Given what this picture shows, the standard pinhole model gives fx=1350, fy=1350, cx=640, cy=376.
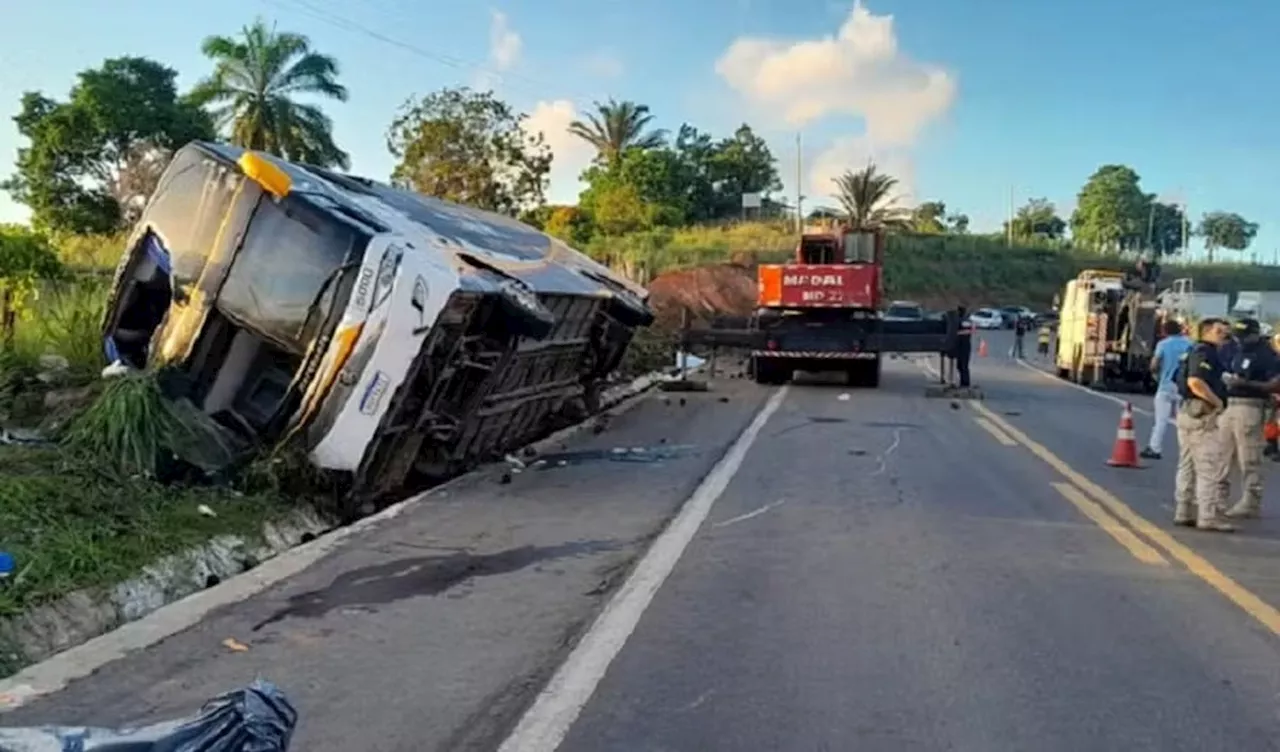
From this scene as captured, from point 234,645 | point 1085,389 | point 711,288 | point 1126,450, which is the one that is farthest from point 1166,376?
point 711,288

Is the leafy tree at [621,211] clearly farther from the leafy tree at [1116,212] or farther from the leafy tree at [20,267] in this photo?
the leafy tree at [1116,212]

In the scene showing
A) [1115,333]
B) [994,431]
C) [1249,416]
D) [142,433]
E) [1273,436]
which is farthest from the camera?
[1115,333]

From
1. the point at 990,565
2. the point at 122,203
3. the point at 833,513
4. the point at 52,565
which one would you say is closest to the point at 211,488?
the point at 52,565

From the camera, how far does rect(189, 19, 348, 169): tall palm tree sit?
45156 mm

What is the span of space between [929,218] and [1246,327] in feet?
305

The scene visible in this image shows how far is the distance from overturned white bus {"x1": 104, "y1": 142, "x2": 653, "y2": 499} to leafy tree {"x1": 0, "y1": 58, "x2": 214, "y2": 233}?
33.9m

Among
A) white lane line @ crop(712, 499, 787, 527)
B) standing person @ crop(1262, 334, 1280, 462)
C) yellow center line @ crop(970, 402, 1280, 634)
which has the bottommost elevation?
white lane line @ crop(712, 499, 787, 527)

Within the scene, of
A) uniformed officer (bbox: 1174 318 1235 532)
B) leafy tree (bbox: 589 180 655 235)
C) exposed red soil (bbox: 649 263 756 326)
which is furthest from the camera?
leafy tree (bbox: 589 180 655 235)

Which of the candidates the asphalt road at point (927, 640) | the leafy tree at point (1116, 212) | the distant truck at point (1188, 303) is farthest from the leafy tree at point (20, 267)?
the leafy tree at point (1116, 212)

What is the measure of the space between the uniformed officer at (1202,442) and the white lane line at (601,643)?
365cm

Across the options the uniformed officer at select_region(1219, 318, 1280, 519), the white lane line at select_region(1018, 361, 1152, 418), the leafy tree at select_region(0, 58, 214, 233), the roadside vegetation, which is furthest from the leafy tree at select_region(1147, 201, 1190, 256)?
the uniformed officer at select_region(1219, 318, 1280, 519)

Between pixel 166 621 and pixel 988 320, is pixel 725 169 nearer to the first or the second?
pixel 988 320

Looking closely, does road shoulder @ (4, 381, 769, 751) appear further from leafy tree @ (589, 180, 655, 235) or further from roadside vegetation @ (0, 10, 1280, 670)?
leafy tree @ (589, 180, 655, 235)

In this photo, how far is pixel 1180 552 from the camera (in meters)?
9.04
